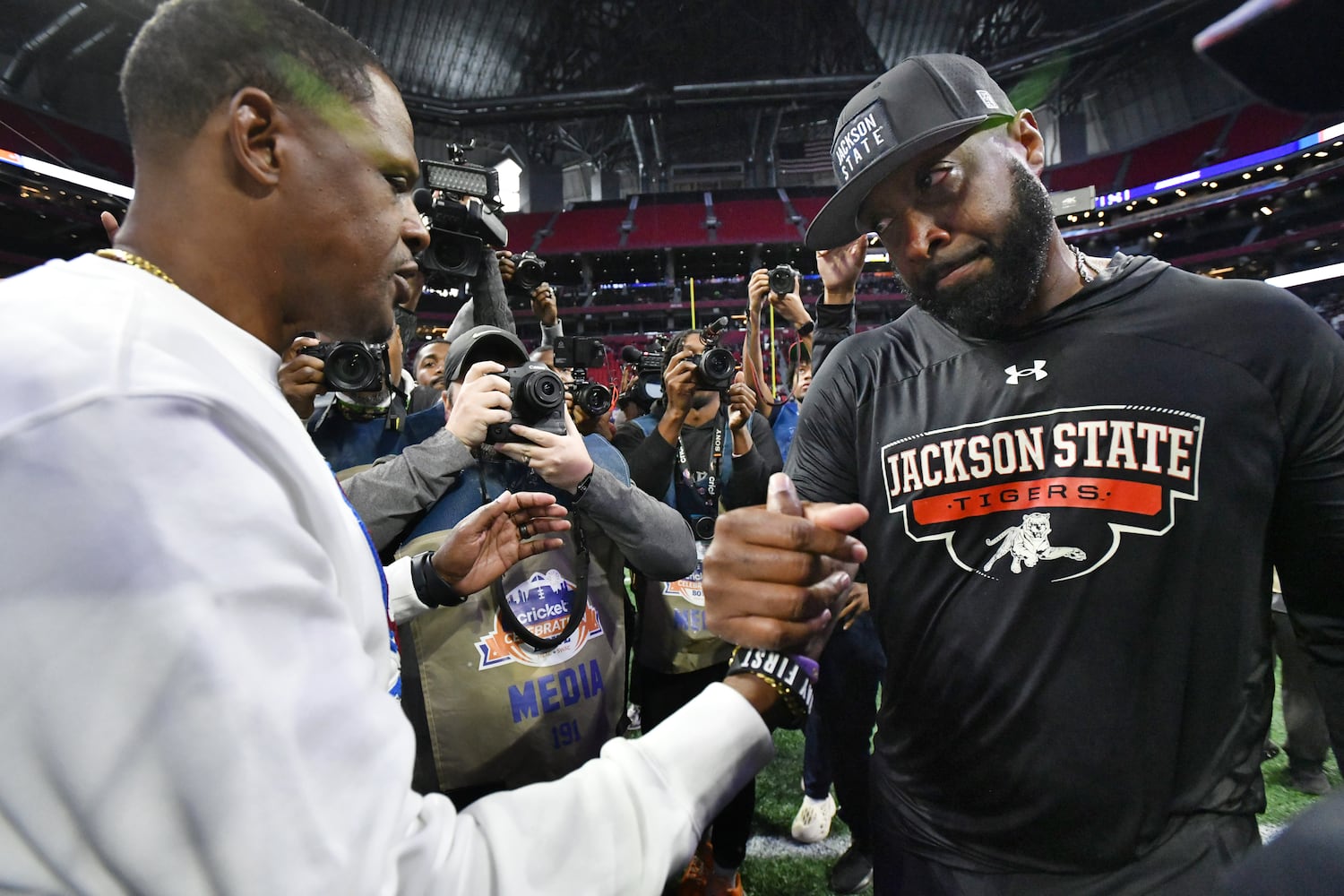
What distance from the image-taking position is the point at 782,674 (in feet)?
2.59

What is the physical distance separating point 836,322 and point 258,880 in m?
2.32

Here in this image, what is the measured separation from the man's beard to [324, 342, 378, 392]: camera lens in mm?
1710

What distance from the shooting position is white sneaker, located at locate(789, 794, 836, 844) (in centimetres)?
268

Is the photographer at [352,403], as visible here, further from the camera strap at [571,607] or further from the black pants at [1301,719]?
the black pants at [1301,719]

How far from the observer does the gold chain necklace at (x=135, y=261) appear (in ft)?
2.23

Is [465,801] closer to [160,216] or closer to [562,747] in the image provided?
[562,747]

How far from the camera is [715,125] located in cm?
2627

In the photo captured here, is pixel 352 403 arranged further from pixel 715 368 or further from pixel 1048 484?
pixel 1048 484

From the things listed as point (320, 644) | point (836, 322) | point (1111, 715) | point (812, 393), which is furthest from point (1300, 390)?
point (320, 644)

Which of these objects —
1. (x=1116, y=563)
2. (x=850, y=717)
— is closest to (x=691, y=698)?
(x=850, y=717)

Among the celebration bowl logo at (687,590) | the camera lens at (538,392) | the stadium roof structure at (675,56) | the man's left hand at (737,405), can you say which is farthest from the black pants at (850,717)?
the stadium roof structure at (675,56)

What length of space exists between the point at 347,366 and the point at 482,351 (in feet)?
1.63

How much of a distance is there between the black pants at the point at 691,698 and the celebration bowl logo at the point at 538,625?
780 mm

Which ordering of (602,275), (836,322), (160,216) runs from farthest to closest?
(602,275) < (836,322) < (160,216)
